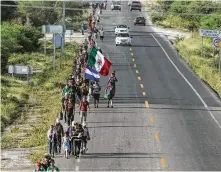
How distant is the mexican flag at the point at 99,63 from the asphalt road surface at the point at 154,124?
2182mm

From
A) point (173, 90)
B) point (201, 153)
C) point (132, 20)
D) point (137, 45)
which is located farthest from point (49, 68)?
point (132, 20)

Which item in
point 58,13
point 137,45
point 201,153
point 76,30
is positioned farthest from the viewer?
point 58,13

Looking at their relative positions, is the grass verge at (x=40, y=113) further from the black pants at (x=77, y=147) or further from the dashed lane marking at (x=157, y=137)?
the dashed lane marking at (x=157, y=137)

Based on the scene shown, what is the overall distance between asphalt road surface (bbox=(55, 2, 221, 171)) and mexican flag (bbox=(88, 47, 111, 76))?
2182 mm

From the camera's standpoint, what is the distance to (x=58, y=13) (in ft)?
265

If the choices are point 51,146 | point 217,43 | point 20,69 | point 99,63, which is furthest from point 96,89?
point 217,43

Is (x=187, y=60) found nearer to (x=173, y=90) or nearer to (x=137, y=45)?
(x=137, y=45)

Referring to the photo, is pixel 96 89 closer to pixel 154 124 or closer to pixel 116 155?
pixel 154 124

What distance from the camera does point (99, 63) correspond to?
30766mm

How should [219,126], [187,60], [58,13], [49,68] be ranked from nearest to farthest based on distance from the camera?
[219,126] → [49,68] → [187,60] → [58,13]

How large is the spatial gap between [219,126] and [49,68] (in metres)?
19.6

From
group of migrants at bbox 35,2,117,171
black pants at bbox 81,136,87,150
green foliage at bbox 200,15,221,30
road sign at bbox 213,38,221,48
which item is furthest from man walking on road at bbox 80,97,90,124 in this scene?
green foliage at bbox 200,15,221,30

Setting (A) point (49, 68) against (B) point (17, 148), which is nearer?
(B) point (17, 148)

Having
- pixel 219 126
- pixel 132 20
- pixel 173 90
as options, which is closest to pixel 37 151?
pixel 219 126
